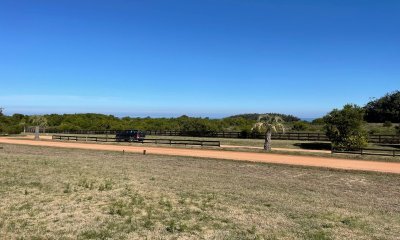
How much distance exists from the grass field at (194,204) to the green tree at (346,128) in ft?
60.2

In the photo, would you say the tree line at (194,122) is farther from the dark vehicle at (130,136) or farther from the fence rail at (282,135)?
the dark vehicle at (130,136)

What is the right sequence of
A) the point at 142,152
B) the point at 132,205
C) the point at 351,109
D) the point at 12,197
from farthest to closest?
the point at 351,109
the point at 142,152
the point at 12,197
the point at 132,205

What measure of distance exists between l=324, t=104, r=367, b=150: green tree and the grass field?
723 inches

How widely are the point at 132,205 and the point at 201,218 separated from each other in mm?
2656

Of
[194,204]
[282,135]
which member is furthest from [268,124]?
[194,204]

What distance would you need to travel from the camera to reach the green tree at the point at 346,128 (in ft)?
128

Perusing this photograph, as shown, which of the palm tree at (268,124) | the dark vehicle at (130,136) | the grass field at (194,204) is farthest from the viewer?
the dark vehicle at (130,136)

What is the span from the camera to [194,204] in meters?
13.0

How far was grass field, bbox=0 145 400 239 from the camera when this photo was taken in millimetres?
9961

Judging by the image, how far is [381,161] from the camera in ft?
89.9

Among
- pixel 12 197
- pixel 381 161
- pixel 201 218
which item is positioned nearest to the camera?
pixel 201 218

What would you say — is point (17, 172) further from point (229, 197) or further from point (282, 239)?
point (282, 239)

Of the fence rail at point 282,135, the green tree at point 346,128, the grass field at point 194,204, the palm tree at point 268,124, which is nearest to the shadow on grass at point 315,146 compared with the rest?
the green tree at point 346,128

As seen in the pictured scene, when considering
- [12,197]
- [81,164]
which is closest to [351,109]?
[81,164]
